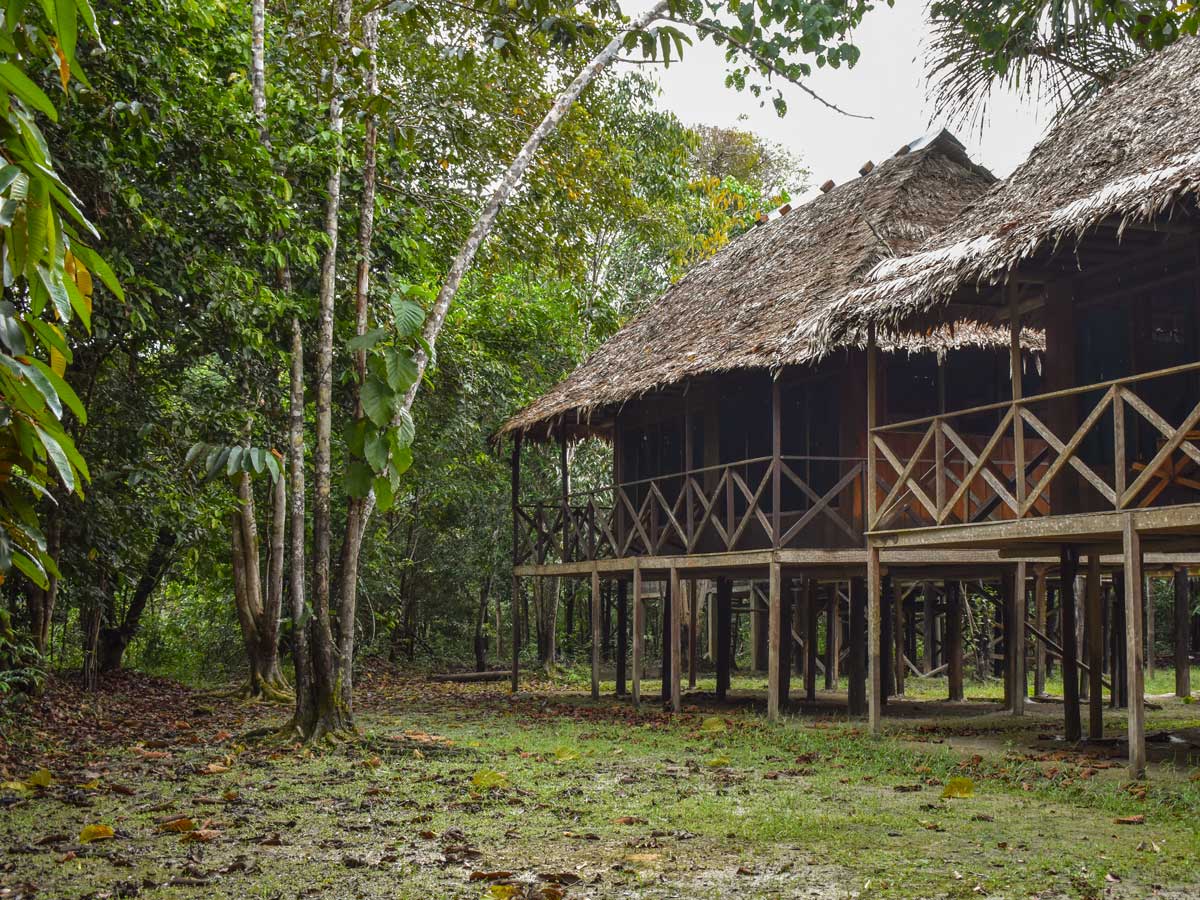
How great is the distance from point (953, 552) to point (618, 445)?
19.2 feet

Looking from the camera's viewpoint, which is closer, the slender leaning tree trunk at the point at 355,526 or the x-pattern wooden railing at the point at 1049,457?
the x-pattern wooden railing at the point at 1049,457

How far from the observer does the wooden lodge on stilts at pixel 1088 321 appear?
7.36 meters

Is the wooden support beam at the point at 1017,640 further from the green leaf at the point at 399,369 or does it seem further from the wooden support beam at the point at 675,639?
the green leaf at the point at 399,369

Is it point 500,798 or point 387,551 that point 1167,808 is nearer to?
point 500,798

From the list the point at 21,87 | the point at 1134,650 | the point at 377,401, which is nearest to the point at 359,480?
the point at 377,401

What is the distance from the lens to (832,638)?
59.7 ft

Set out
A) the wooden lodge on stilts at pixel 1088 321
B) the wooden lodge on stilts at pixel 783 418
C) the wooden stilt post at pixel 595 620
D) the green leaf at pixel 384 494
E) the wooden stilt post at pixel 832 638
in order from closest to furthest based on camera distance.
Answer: the green leaf at pixel 384 494, the wooden lodge on stilts at pixel 1088 321, the wooden lodge on stilts at pixel 783 418, the wooden stilt post at pixel 595 620, the wooden stilt post at pixel 832 638

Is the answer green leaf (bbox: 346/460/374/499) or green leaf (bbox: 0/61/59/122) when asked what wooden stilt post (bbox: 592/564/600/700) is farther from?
green leaf (bbox: 0/61/59/122)

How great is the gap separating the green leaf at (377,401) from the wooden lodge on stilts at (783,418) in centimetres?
395

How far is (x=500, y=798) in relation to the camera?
6.65 meters

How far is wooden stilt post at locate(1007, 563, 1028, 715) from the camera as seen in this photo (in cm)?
1131

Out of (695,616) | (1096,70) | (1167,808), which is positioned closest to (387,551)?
(695,616)

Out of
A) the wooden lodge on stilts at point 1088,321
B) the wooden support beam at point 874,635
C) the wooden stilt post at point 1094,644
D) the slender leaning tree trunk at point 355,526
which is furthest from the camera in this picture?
the wooden support beam at point 874,635

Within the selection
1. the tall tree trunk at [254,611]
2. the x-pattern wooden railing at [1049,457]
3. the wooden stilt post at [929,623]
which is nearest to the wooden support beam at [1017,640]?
the x-pattern wooden railing at [1049,457]
